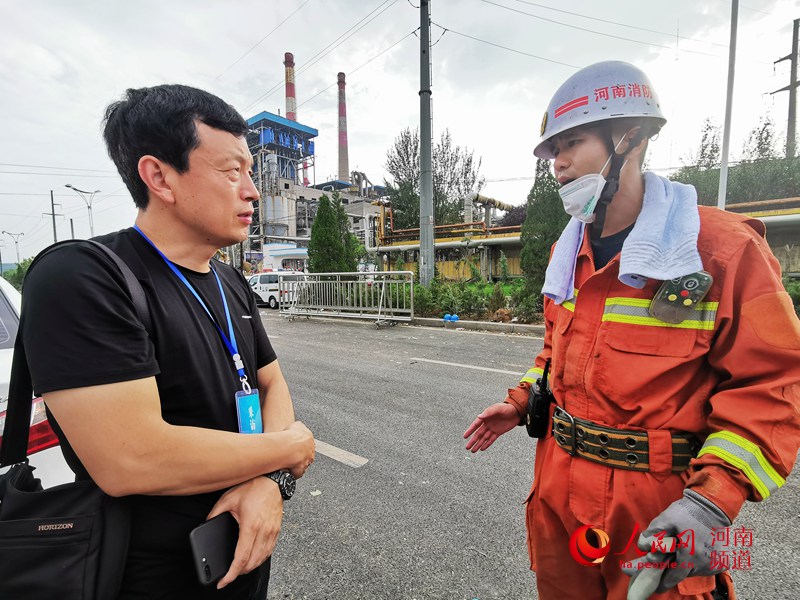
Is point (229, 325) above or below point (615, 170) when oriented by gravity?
below

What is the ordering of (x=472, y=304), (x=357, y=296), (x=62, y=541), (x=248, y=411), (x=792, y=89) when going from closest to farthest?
(x=62, y=541), (x=248, y=411), (x=472, y=304), (x=357, y=296), (x=792, y=89)

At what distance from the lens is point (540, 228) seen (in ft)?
35.0

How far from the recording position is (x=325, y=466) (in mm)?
3180

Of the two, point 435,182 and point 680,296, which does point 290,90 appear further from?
point 680,296

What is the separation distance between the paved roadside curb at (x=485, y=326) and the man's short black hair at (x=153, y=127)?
7929 mm

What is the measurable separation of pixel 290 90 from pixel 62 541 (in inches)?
2522

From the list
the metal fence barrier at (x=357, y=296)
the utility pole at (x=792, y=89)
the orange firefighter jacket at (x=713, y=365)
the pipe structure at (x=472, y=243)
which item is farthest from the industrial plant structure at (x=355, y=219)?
the utility pole at (x=792, y=89)

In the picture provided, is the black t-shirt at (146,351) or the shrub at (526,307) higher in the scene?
the black t-shirt at (146,351)

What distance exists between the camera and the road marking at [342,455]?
3.21 meters

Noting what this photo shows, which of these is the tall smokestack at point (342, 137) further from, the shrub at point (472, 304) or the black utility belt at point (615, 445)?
the black utility belt at point (615, 445)

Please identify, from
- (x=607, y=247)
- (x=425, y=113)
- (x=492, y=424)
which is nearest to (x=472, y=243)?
(x=425, y=113)

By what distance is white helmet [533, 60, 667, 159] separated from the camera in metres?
1.41

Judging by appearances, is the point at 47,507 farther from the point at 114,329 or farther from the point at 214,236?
the point at 214,236

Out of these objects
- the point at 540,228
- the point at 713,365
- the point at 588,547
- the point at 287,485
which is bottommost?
the point at 588,547
